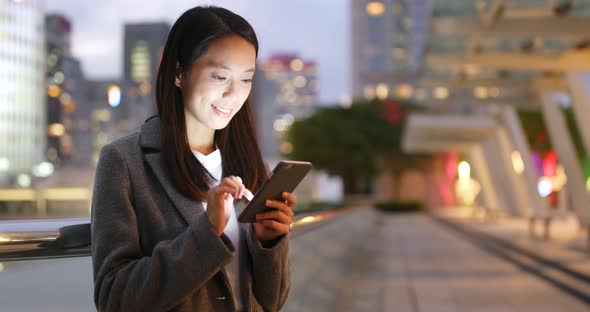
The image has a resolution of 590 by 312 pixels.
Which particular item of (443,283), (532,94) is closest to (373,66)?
(532,94)

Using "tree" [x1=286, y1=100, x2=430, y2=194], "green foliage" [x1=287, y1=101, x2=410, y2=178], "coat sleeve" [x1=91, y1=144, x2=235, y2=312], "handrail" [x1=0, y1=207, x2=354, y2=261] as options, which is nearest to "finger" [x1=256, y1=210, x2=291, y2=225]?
"coat sleeve" [x1=91, y1=144, x2=235, y2=312]

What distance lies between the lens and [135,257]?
5.49 ft

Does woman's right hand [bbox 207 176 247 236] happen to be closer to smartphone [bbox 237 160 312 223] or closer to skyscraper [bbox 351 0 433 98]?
smartphone [bbox 237 160 312 223]

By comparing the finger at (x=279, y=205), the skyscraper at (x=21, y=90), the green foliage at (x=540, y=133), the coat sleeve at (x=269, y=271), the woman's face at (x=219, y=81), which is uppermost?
the skyscraper at (x=21, y=90)

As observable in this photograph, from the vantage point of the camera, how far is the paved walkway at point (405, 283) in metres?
6.85

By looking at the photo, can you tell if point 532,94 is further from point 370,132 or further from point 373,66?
point 373,66

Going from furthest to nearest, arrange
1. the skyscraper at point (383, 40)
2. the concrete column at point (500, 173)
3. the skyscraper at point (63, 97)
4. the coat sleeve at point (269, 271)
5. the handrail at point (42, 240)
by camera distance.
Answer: the skyscraper at point (383, 40) → the concrete column at point (500, 173) → the skyscraper at point (63, 97) → the handrail at point (42, 240) → the coat sleeve at point (269, 271)

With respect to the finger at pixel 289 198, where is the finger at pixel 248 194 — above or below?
above

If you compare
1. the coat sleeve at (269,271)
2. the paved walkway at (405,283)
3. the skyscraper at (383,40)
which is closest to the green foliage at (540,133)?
the paved walkway at (405,283)

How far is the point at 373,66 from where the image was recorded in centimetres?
11106

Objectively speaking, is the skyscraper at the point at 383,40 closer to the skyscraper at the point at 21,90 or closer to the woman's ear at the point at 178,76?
the skyscraper at the point at 21,90

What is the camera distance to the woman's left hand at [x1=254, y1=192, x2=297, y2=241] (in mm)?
1735

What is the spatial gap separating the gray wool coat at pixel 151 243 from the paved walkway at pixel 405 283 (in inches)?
113

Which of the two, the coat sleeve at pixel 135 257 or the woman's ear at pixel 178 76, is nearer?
the coat sleeve at pixel 135 257
